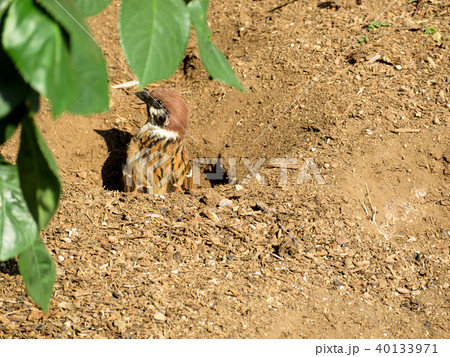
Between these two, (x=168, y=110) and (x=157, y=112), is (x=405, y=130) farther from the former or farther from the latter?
(x=157, y=112)

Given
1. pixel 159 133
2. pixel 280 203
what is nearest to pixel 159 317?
pixel 280 203

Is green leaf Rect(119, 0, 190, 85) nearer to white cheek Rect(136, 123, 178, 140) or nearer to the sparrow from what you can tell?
the sparrow

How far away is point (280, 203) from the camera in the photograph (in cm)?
442

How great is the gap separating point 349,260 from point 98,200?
2070mm

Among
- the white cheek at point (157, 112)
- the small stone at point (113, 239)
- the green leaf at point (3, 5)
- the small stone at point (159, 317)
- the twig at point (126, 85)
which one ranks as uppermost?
the green leaf at point (3, 5)

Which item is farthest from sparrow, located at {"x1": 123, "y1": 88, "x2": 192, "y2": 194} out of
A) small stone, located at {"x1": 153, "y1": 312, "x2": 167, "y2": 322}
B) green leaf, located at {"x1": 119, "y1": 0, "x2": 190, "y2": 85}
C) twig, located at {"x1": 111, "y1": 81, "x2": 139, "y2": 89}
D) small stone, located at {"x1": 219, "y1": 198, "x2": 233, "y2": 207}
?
green leaf, located at {"x1": 119, "y1": 0, "x2": 190, "y2": 85}

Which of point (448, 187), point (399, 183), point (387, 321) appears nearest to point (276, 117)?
point (399, 183)

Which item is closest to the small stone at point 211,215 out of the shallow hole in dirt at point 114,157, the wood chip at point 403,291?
the wood chip at point 403,291

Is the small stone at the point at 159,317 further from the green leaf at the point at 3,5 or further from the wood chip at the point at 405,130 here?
the wood chip at the point at 405,130

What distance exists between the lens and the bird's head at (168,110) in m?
5.72

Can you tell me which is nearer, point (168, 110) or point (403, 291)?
point (403, 291)

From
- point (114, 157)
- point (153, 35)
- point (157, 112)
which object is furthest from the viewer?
point (114, 157)

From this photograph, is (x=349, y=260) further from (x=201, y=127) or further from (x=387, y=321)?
(x=201, y=127)

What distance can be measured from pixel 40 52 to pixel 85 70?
69mm
